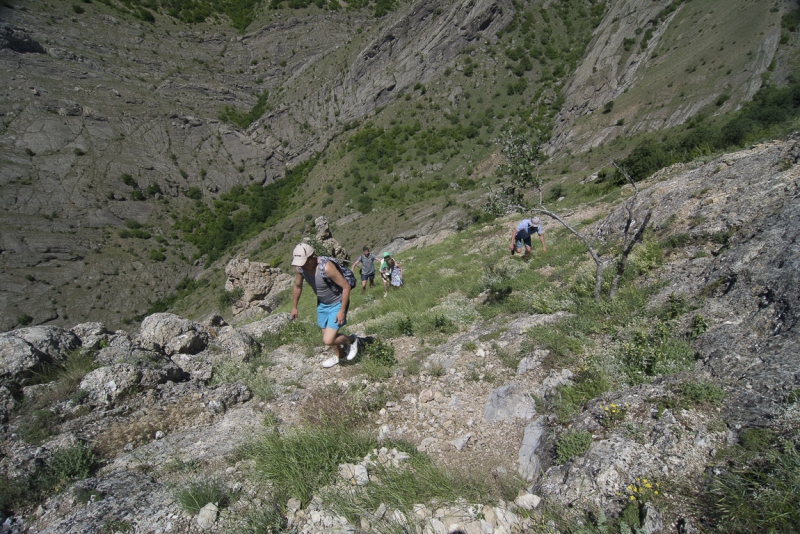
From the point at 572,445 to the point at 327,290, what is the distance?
13.1ft

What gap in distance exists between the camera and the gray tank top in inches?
233

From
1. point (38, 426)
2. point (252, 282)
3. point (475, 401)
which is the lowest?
point (252, 282)

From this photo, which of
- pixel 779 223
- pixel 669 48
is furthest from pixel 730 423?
pixel 669 48

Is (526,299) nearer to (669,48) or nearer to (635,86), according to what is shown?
(635,86)

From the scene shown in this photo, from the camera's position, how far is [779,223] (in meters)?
5.24

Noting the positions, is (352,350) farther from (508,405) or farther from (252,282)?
(252,282)

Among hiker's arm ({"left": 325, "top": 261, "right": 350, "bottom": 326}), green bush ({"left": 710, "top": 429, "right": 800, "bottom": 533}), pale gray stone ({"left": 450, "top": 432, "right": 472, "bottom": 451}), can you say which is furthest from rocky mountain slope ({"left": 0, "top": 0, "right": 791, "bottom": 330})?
green bush ({"left": 710, "top": 429, "right": 800, "bottom": 533})

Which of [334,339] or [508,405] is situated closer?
[508,405]

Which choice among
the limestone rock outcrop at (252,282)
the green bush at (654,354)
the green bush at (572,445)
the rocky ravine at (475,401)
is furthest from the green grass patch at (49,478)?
the limestone rock outcrop at (252,282)

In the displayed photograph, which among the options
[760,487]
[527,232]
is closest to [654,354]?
[760,487]

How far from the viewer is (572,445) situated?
11.4 ft

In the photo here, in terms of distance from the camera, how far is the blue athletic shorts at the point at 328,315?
6.06 metres

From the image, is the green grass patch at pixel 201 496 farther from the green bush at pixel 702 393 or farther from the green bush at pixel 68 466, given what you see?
the green bush at pixel 702 393

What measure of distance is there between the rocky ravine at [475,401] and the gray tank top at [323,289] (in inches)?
49.3
